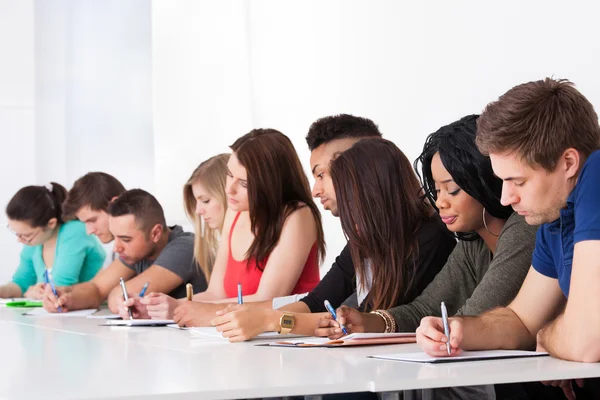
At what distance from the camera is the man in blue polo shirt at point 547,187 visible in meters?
1.71

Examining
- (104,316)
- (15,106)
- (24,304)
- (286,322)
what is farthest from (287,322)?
(15,106)

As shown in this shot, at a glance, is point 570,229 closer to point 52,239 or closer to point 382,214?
point 382,214

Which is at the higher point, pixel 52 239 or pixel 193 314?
pixel 52 239

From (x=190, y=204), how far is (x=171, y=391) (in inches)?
109

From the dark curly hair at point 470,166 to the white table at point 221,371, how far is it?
19.4 inches

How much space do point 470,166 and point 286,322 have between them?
0.63m

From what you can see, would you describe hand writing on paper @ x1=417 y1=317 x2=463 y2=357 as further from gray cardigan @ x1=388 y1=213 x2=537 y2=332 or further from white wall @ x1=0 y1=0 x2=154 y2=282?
white wall @ x1=0 y1=0 x2=154 y2=282

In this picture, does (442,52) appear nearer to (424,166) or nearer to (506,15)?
(506,15)

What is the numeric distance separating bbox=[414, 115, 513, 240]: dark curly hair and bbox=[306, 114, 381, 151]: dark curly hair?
3.10ft

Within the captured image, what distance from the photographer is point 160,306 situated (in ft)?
10.2

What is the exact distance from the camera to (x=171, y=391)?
1.44 metres

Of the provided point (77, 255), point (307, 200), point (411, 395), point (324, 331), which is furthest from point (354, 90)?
point (411, 395)

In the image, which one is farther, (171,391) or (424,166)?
Result: (424,166)

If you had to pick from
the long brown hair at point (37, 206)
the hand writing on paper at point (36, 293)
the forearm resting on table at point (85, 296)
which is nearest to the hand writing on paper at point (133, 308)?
the forearm resting on table at point (85, 296)
